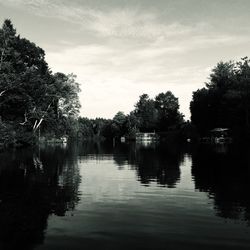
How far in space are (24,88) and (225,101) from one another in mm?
63129

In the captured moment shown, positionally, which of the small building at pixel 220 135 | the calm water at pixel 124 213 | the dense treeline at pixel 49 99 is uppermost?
the dense treeline at pixel 49 99

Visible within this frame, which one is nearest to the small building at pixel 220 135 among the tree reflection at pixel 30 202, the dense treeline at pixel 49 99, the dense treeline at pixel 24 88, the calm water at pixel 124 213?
the dense treeline at pixel 49 99

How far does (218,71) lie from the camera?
12900 cm

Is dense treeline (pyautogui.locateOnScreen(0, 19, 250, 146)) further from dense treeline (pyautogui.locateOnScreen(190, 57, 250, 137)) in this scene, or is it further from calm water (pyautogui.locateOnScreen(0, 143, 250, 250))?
calm water (pyautogui.locateOnScreen(0, 143, 250, 250))

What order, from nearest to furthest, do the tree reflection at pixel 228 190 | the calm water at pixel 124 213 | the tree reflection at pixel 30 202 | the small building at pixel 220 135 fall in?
the calm water at pixel 124 213
the tree reflection at pixel 30 202
the tree reflection at pixel 228 190
the small building at pixel 220 135

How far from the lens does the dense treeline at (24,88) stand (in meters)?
61.0

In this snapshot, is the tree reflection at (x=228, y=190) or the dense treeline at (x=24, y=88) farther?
the dense treeline at (x=24, y=88)

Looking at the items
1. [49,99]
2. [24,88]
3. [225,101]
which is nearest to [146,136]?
[225,101]

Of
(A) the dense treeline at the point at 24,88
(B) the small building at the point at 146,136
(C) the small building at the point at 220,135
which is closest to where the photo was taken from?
(A) the dense treeline at the point at 24,88

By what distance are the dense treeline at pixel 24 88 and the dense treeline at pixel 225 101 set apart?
1755 inches

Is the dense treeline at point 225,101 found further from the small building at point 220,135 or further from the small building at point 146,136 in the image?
the small building at point 146,136

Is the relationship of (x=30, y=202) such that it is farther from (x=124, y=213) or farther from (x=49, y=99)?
(x=49, y=99)

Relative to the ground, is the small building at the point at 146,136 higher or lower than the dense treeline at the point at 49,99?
lower

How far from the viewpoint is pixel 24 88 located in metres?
65.6
